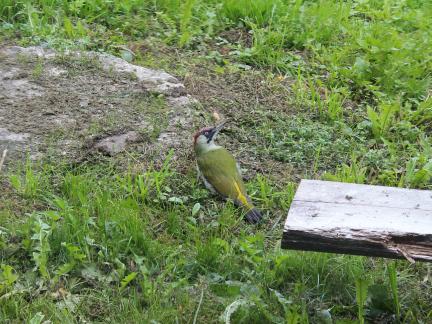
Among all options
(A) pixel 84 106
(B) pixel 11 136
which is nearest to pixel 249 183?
(A) pixel 84 106

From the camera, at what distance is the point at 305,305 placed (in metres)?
4.21

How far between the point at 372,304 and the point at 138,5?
4084mm

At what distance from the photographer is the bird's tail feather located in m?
5.00

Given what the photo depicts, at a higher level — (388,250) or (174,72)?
(388,250)

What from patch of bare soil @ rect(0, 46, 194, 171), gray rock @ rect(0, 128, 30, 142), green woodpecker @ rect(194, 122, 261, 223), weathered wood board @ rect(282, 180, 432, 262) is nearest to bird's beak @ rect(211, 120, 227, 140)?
green woodpecker @ rect(194, 122, 261, 223)

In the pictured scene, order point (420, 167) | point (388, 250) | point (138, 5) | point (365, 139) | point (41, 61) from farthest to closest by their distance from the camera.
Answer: point (138, 5) < point (41, 61) < point (365, 139) < point (420, 167) < point (388, 250)

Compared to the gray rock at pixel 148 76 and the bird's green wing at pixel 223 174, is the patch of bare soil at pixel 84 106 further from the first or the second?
the bird's green wing at pixel 223 174

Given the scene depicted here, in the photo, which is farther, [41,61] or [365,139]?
[41,61]

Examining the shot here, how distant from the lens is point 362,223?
3678mm

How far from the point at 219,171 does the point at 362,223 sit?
164 cm

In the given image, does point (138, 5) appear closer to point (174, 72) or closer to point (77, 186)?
point (174, 72)

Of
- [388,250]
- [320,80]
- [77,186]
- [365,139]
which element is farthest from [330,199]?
[320,80]

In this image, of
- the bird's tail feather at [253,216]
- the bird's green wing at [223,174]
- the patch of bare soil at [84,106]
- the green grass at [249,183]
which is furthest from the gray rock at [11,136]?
the bird's tail feather at [253,216]

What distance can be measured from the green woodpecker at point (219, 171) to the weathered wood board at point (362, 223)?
1124 millimetres
